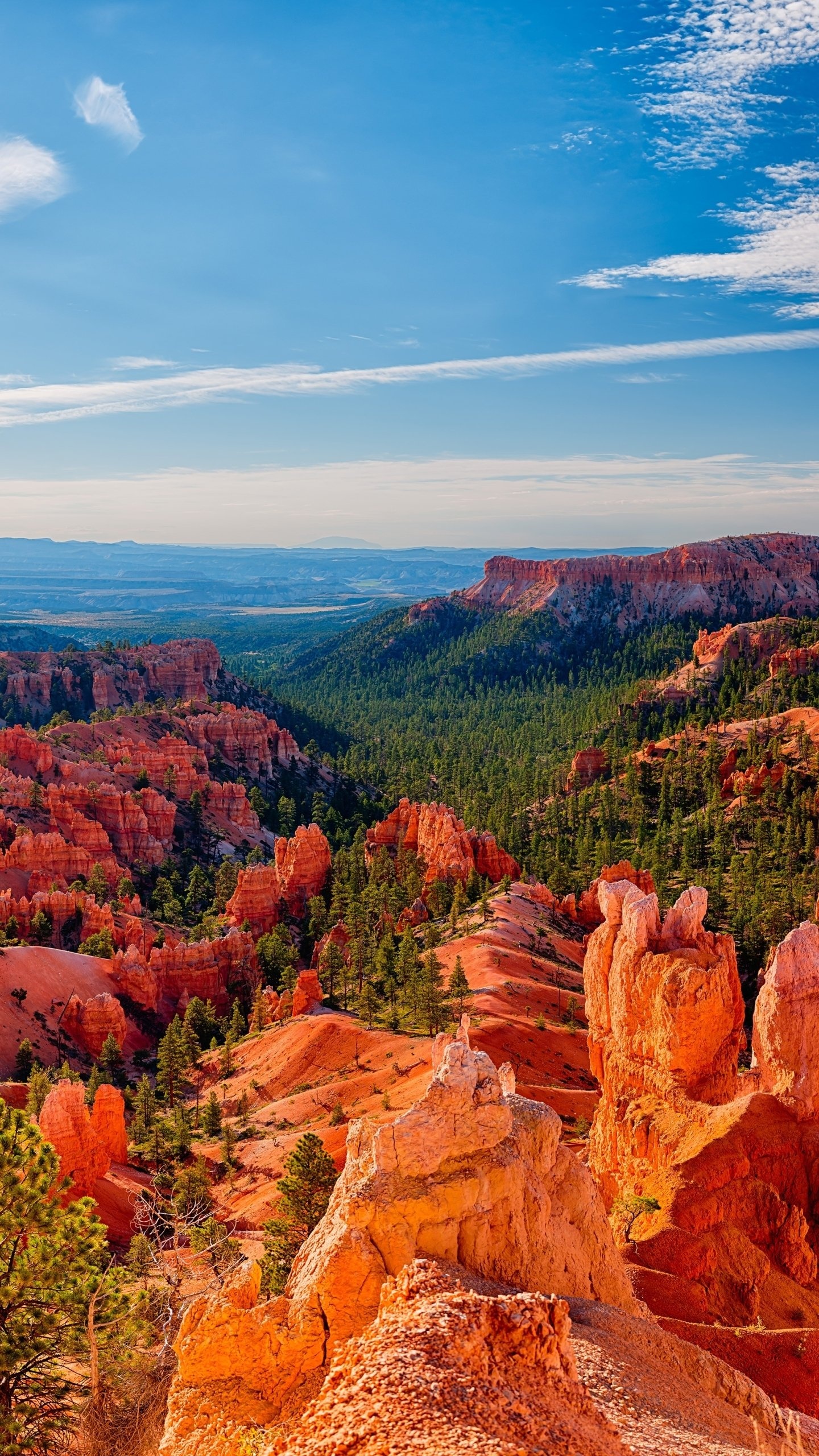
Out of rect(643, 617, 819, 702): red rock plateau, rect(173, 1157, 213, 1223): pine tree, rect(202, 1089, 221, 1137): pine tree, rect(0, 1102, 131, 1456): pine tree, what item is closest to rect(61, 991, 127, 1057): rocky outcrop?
rect(202, 1089, 221, 1137): pine tree

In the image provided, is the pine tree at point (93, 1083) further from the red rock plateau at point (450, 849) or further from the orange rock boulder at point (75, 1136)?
the red rock plateau at point (450, 849)

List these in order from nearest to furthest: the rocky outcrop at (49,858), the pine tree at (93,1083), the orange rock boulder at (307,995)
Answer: the pine tree at (93,1083) < the orange rock boulder at (307,995) < the rocky outcrop at (49,858)

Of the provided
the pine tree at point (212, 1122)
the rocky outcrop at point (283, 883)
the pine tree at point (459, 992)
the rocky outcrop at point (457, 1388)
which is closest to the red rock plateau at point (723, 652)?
the rocky outcrop at point (283, 883)

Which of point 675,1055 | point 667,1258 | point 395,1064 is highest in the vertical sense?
point 675,1055

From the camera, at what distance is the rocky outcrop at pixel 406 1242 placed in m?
11.5

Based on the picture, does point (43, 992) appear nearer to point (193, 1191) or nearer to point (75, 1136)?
point (75, 1136)

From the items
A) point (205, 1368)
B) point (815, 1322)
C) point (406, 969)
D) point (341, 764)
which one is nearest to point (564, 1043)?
point (406, 969)

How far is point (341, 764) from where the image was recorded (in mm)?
139500

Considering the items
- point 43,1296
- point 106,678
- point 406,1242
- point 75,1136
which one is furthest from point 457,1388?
point 106,678

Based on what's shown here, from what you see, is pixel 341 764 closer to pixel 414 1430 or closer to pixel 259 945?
pixel 259 945

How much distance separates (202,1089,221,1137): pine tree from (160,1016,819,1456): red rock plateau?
30580mm

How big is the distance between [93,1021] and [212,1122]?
15706mm

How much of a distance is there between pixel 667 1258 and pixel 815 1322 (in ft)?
12.9

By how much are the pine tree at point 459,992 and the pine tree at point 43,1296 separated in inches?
1132
